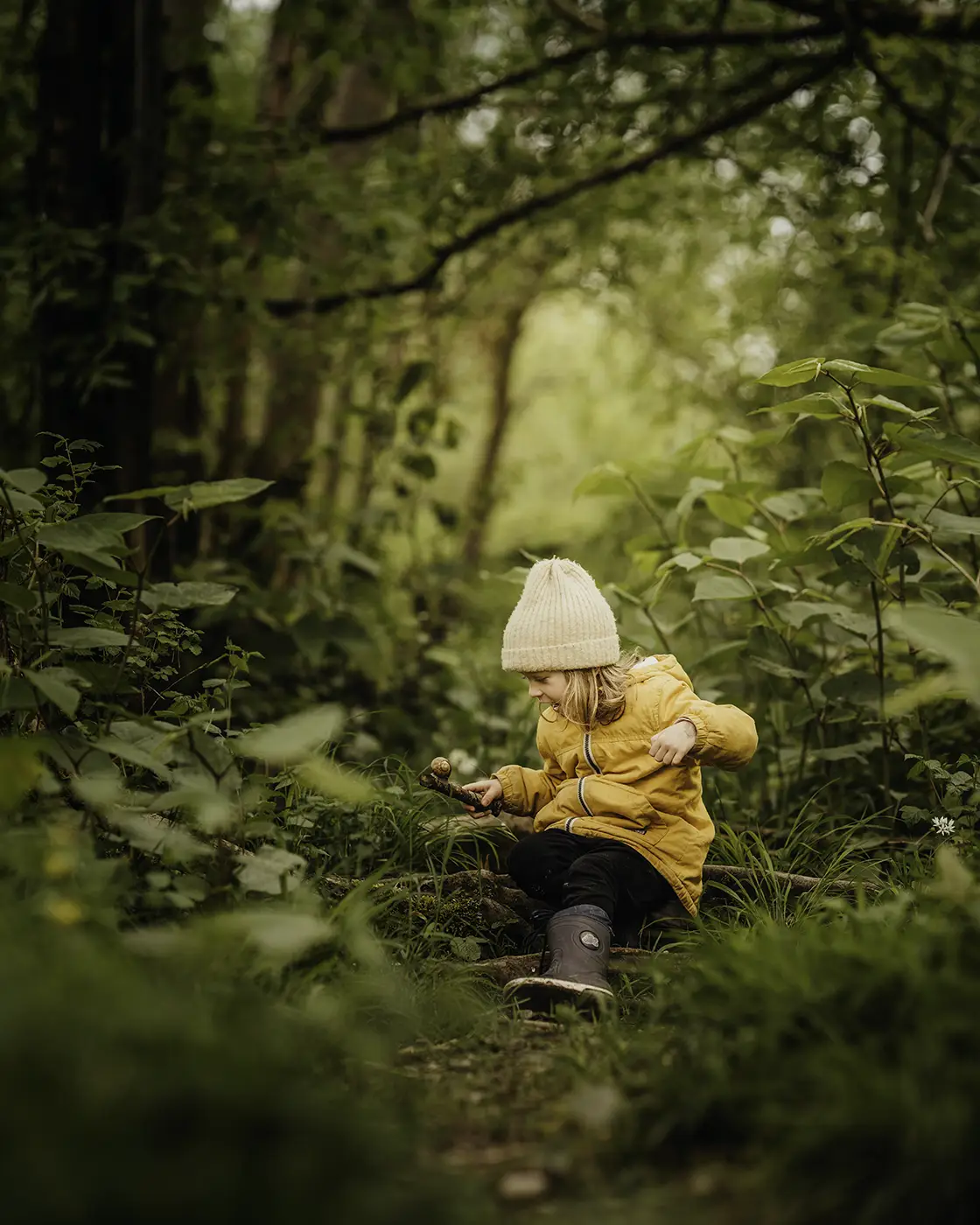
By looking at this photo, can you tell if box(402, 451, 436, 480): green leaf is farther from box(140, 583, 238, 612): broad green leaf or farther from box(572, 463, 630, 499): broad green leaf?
box(140, 583, 238, 612): broad green leaf

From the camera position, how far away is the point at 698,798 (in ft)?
8.82

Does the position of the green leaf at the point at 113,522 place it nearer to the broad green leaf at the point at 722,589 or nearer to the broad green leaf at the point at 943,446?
the broad green leaf at the point at 722,589

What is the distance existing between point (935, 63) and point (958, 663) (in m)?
3.55

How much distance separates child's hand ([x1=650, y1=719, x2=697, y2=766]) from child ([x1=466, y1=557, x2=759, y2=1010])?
0.02m

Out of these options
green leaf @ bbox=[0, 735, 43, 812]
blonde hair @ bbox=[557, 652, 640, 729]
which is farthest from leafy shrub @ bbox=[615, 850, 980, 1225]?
green leaf @ bbox=[0, 735, 43, 812]

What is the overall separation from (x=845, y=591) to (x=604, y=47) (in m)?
2.45

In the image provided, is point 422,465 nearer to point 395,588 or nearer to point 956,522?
point 395,588

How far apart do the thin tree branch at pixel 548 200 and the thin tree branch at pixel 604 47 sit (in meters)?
0.18

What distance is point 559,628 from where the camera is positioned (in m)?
2.60

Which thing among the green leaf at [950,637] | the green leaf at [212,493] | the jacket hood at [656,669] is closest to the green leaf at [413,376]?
the green leaf at [212,493]

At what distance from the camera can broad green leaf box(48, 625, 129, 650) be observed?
2176 mm

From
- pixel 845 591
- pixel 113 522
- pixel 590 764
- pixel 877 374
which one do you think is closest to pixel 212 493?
pixel 113 522

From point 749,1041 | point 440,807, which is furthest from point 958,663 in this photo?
point 440,807

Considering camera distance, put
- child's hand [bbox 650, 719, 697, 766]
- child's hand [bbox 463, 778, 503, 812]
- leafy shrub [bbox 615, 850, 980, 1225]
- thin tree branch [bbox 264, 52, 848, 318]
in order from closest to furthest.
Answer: leafy shrub [bbox 615, 850, 980, 1225], child's hand [bbox 650, 719, 697, 766], child's hand [bbox 463, 778, 503, 812], thin tree branch [bbox 264, 52, 848, 318]
